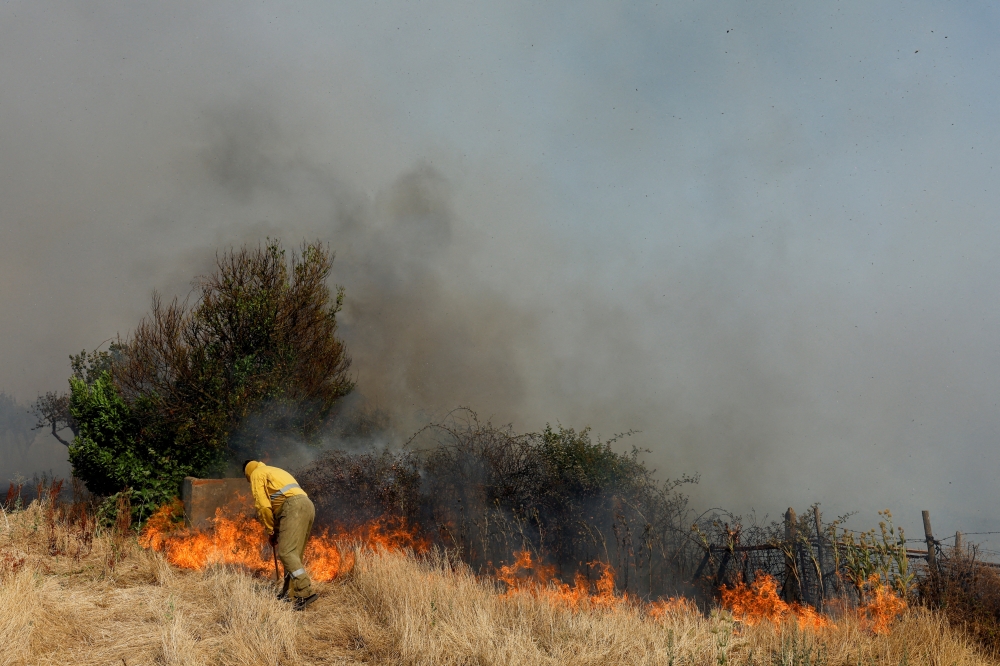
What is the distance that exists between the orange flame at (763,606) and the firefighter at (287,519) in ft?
16.2

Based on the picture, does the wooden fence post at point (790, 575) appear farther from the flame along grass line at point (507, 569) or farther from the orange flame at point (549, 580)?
the orange flame at point (549, 580)

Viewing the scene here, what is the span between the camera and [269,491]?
8211mm

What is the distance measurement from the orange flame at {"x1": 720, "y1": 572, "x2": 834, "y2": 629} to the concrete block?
8329mm

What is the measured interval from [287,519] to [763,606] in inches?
234

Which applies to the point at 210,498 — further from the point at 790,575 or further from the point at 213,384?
the point at 790,575

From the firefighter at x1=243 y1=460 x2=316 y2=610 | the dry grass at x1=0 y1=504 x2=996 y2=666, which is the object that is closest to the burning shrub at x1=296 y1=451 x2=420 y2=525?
the firefighter at x1=243 y1=460 x2=316 y2=610

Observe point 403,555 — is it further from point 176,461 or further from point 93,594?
point 176,461

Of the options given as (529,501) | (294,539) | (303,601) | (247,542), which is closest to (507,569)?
(529,501)

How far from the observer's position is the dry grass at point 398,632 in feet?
17.3

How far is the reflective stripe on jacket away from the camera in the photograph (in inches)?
318

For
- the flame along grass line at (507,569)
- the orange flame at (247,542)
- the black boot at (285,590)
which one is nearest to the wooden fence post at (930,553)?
the flame along grass line at (507,569)

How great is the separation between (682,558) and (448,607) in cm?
409

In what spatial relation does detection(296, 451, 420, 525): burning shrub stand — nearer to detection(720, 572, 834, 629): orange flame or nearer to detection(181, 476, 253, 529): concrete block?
detection(181, 476, 253, 529): concrete block

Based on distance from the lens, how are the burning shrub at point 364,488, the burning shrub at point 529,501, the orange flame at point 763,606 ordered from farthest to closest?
the burning shrub at point 364,488
the burning shrub at point 529,501
the orange flame at point 763,606
